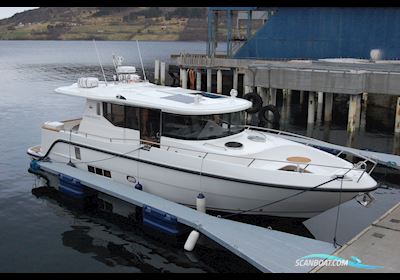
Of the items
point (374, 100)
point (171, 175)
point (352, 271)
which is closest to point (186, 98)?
point (171, 175)

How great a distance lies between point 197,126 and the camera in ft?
43.4

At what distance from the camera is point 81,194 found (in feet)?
46.7

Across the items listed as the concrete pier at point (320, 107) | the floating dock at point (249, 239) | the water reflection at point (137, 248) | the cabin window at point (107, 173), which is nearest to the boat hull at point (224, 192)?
the cabin window at point (107, 173)

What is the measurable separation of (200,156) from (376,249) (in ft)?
16.8

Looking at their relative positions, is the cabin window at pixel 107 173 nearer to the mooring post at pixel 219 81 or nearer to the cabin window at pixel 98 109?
the cabin window at pixel 98 109

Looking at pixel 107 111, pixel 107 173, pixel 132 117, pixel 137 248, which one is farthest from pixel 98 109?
pixel 137 248

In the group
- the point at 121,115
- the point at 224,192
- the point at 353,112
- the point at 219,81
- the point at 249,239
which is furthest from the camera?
the point at 219,81

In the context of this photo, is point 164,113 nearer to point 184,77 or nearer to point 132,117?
point 132,117

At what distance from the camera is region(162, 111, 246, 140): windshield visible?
518 inches

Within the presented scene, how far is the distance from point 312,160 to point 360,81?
11058 mm

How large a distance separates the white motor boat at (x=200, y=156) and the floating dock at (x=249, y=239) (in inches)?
38.2

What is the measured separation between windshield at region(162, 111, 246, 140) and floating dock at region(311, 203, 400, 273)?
504 centimetres

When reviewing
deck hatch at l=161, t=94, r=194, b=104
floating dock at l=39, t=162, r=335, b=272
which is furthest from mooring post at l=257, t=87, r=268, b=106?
floating dock at l=39, t=162, r=335, b=272

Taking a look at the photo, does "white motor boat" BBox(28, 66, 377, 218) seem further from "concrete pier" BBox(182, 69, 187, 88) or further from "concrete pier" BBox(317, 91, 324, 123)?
"concrete pier" BBox(182, 69, 187, 88)
